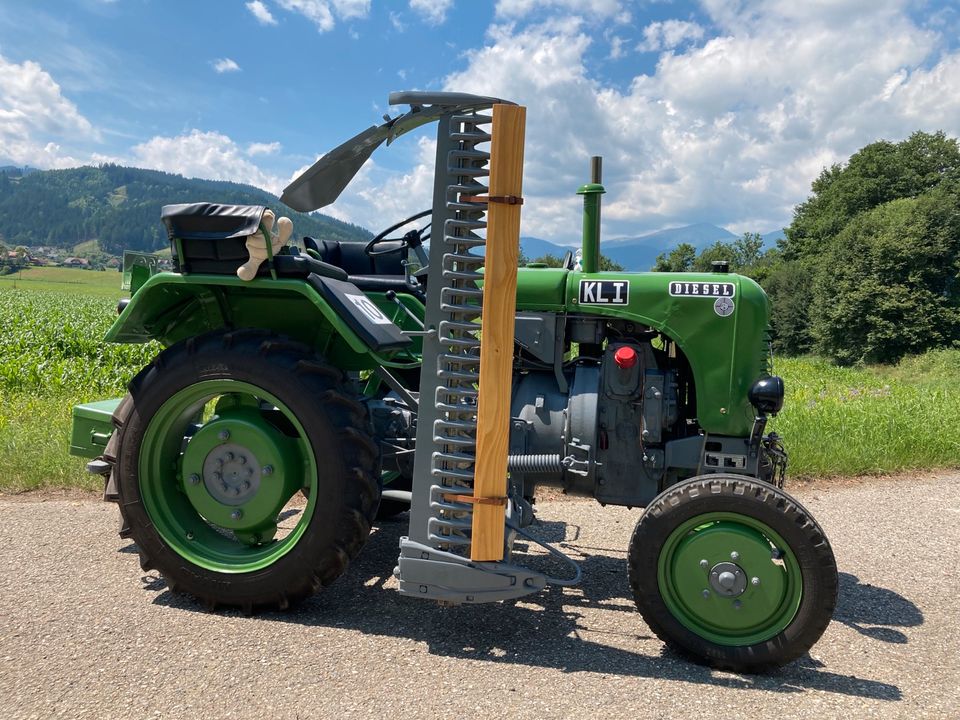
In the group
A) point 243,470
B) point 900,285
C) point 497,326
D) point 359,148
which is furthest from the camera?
point 900,285

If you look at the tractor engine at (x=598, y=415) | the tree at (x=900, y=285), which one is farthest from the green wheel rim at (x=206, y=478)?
the tree at (x=900, y=285)

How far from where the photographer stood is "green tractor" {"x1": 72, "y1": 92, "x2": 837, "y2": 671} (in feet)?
8.33

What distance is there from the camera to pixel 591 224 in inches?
129

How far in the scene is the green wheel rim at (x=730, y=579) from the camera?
2.52m

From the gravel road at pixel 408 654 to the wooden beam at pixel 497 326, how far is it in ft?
1.58

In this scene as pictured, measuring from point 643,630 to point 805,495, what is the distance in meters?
2.74

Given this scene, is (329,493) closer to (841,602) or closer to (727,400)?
(727,400)

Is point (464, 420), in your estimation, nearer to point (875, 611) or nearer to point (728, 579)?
point (728, 579)

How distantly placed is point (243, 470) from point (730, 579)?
2.03 m

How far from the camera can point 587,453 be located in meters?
3.08

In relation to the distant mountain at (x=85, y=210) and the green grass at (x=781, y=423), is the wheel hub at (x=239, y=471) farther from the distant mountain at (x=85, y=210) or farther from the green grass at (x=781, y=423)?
the distant mountain at (x=85, y=210)

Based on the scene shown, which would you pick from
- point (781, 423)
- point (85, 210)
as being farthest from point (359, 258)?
point (85, 210)

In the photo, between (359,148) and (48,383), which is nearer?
(359,148)

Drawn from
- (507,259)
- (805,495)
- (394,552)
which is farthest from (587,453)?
(805,495)
